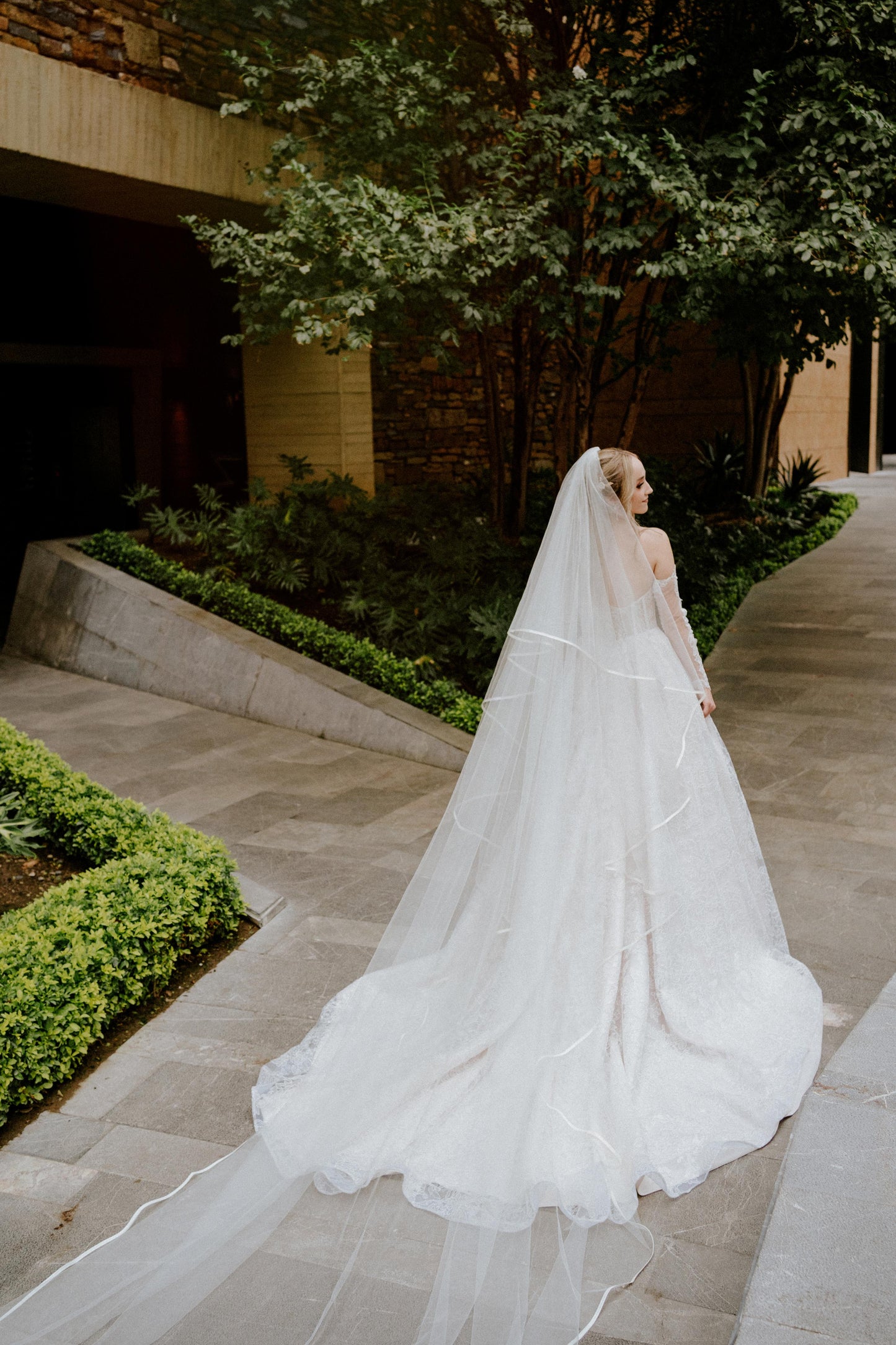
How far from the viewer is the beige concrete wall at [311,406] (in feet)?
36.3

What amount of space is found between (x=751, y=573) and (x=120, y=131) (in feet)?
24.6

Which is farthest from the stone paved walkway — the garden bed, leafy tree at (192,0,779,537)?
leafy tree at (192,0,779,537)

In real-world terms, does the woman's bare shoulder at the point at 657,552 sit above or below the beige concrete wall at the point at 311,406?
below

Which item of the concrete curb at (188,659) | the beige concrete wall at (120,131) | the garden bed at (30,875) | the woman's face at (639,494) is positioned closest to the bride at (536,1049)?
the woman's face at (639,494)

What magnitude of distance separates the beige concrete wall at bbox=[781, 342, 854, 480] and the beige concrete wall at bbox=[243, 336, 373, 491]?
8616mm

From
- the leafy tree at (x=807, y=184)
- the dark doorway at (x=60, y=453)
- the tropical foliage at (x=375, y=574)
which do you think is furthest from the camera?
the dark doorway at (x=60, y=453)

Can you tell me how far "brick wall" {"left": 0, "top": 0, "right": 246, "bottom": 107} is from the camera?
7.90 m

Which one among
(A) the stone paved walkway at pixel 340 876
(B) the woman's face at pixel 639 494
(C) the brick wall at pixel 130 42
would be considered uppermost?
(C) the brick wall at pixel 130 42

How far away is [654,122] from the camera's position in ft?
25.6

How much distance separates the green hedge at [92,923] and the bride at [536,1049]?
0.72 metres

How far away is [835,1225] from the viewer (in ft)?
8.37

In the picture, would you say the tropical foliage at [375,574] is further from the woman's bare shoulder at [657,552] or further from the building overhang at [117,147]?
the woman's bare shoulder at [657,552]

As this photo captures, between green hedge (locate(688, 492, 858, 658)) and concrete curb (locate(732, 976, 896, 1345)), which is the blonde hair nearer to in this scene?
concrete curb (locate(732, 976, 896, 1345))

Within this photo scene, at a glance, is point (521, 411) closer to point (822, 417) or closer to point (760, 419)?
point (760, 419)
